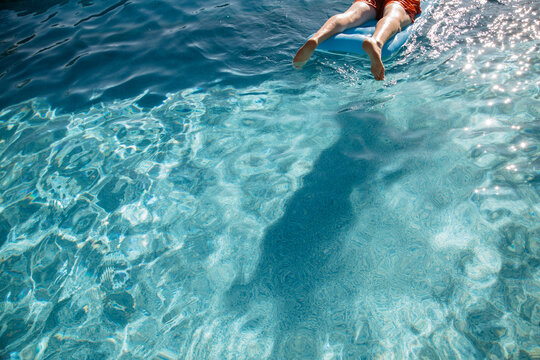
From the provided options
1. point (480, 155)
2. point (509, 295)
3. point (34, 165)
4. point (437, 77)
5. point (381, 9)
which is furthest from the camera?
point (381, 9)

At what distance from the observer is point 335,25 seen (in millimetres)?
3908

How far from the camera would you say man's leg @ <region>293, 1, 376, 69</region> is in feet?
11.7

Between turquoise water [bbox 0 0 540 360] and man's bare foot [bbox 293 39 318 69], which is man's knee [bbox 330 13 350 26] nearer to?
turquoise water [bbox 0 0 540 360]

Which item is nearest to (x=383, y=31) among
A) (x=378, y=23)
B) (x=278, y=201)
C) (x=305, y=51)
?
(x=378, y=23)

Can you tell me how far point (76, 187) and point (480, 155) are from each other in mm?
3606

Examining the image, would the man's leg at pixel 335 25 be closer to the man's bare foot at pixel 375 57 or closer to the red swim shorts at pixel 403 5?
the red swim shorts at pixel 403 5

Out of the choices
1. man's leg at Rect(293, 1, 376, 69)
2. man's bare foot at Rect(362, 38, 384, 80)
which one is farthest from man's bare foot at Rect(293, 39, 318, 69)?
man's bare foot at Rect(362, 38, 384, 80)

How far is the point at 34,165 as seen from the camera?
12.1 ft

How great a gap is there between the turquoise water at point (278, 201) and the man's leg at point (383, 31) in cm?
45

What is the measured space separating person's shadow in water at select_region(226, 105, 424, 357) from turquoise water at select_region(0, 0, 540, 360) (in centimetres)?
2

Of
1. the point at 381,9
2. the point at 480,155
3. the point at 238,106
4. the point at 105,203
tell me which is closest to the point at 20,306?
the point at 105,203

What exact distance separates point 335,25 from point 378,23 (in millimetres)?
452

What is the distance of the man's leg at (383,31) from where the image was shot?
321 centimetres

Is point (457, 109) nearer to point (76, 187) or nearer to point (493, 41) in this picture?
point (493, 41)
